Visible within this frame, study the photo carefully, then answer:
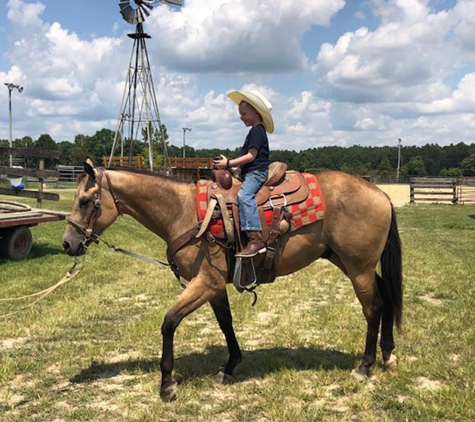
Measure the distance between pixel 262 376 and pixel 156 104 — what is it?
27.7 meters

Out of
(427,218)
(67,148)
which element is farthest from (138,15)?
(67,148)

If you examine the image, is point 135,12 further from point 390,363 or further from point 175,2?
point 390,363

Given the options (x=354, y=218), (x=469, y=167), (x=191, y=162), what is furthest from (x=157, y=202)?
(x=469, y=167)

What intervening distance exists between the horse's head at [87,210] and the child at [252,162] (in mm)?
1168

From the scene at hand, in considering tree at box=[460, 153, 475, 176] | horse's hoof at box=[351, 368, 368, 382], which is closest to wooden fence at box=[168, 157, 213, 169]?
horse's hoof at box=[351, 368, 368, 382]

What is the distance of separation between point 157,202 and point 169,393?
185 cm

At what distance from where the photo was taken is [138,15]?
2905 cm

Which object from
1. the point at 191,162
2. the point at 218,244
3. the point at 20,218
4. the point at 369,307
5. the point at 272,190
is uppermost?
the point at 191,162

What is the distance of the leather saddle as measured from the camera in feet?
15.3

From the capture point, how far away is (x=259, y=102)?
4629 millimetres

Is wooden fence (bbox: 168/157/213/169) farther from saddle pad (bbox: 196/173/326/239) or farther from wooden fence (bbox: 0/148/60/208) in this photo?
saddle pad (bbox: 196/173/326/239)

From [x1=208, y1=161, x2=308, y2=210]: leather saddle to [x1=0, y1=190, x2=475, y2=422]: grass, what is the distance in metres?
1.81

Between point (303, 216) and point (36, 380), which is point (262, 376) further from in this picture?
point (36, 380)

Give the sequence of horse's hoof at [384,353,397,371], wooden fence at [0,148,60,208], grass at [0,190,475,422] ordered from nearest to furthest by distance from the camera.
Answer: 1. grass at [0,190,475,422]
2. horse's hoof at [384,353,397,371]
3. wooden fence at [0,148,60,208]
